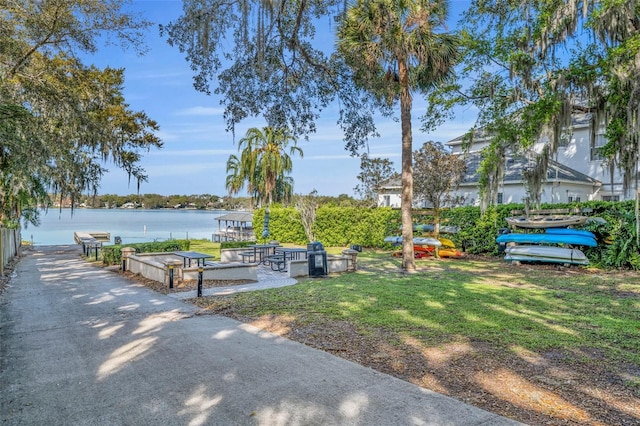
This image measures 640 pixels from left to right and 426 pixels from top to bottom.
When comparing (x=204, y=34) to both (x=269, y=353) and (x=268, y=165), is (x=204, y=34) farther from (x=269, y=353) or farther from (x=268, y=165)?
(x=268, y=165)

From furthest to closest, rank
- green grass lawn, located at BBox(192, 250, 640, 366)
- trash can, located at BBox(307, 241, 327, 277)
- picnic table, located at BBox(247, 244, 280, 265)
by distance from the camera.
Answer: picnic table, located at BBox(247, 244, 280, 265) < trash can, located at BBox(307, 241, 327, 277) < green grass lawn, located at BBox(192, 250, 640, 366)

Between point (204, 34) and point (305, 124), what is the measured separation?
2.50m

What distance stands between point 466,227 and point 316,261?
31.9 feet

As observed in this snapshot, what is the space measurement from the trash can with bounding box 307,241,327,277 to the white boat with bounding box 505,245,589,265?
25.4 ft

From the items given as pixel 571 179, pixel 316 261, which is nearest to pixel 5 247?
pixel 316 261

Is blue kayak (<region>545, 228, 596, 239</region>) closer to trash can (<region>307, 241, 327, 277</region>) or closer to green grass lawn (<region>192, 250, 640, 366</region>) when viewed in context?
green grass lawn (<region>192, 250, 640, 366</region>)

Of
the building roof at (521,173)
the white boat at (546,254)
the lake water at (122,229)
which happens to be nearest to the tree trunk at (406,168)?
the white boat at (546,254)

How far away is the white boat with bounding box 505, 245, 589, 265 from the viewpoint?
48.1ft

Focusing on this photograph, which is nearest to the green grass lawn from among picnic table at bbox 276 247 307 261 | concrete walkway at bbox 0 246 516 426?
concrete walkway at bbox 0 246 516 426

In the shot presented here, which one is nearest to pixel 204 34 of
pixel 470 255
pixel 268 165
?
pixel 470 255

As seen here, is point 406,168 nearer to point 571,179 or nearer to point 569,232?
point 569,232

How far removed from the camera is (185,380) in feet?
15.0

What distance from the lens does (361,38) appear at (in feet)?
40.8

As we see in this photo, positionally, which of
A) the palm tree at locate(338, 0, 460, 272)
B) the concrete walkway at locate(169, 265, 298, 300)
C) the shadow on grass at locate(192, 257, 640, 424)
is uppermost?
the palm tree at locate(338, 0, 460, 272)
